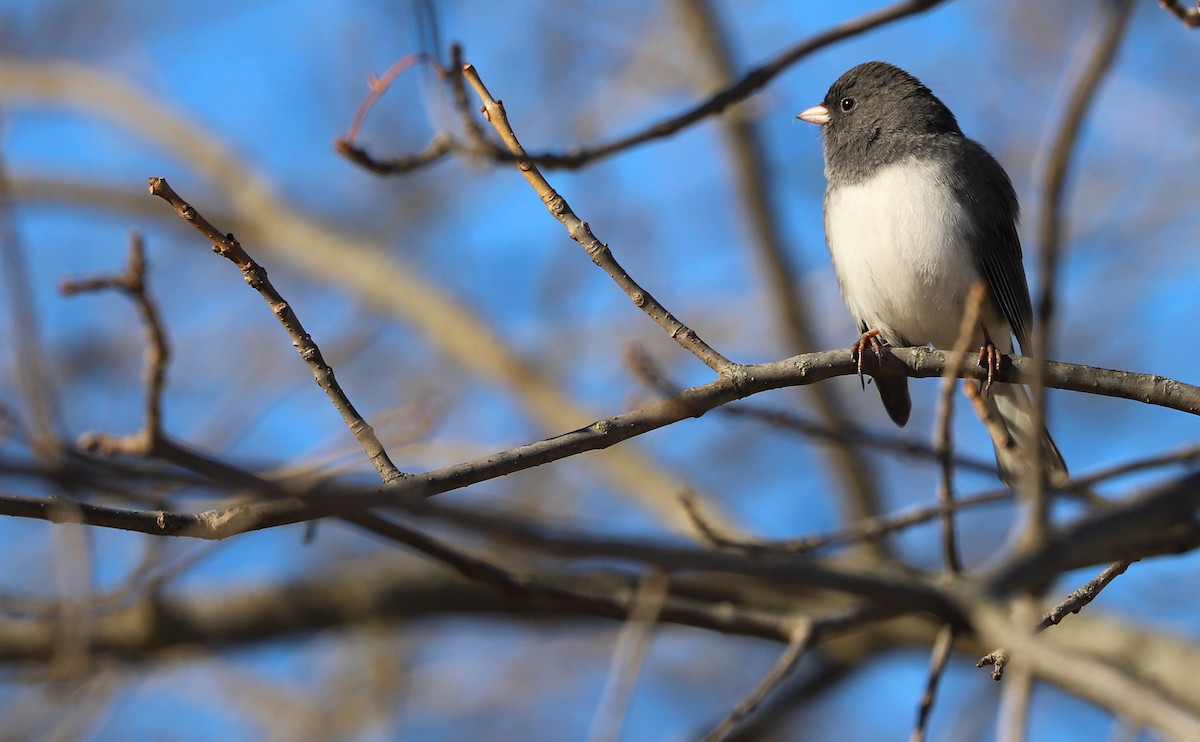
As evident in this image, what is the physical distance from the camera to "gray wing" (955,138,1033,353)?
328cm

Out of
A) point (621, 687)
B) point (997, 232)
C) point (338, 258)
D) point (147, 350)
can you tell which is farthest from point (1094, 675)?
point (338, 258)

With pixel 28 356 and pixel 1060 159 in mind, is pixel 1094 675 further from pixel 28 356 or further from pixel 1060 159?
pixel 28 356

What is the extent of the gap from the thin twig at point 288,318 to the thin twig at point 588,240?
1.69 ft

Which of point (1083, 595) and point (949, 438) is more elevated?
point (949, 438)

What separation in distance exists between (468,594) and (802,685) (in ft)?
5.11

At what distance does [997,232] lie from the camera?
3371 millimetres

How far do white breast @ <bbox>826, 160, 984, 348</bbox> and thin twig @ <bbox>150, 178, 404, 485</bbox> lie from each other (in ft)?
6.25

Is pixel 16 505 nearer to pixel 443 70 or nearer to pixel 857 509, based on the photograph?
pixel 443 70

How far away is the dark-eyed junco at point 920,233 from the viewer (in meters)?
3.20

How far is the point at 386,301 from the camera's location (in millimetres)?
6656

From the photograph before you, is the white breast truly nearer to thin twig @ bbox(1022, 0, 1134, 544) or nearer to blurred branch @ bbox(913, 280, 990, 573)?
blurred branch @ bbox(913, 280, 990, 573)

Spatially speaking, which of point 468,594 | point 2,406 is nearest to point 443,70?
point 2,406

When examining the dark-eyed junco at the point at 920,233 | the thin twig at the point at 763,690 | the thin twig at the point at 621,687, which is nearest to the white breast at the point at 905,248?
the dark-eyed junco at the point at 920,233

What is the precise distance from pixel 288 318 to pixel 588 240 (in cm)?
57
